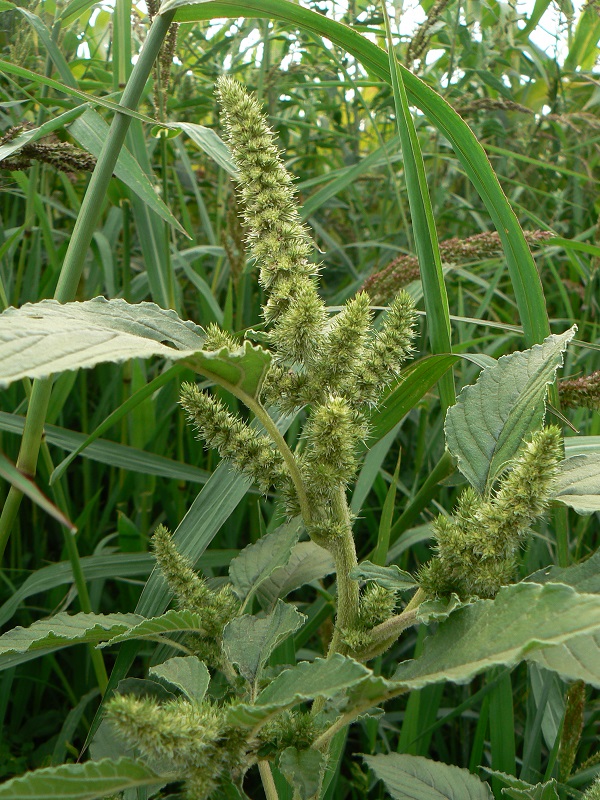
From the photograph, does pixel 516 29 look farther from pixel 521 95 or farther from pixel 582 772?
pixel 582 772

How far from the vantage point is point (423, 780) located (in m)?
0.76

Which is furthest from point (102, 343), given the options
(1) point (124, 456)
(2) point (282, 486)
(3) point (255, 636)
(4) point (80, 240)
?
(1) point (124, 456)

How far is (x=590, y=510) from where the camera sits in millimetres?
592

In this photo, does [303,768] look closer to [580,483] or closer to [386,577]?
[386,577]

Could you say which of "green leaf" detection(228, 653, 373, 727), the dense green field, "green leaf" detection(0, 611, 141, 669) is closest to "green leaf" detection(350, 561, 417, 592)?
the dense green field

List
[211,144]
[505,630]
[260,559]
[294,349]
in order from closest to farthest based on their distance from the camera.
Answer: [505,630], [294,349], [260,559], [211,144]

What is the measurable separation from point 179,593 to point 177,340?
246 mm

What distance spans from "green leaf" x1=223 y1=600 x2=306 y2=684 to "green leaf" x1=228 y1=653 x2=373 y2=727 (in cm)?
12

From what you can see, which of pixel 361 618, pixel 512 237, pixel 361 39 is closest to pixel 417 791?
pixel 361 618

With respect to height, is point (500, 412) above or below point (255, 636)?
above

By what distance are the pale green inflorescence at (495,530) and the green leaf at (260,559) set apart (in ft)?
0.65

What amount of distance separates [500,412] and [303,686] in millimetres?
319

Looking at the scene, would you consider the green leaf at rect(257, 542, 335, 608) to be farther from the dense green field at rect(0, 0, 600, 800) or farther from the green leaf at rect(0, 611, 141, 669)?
the green leaf at rect(0, 611, 141, 669)

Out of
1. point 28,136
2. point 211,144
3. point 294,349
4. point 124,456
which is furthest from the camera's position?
point 124,456
